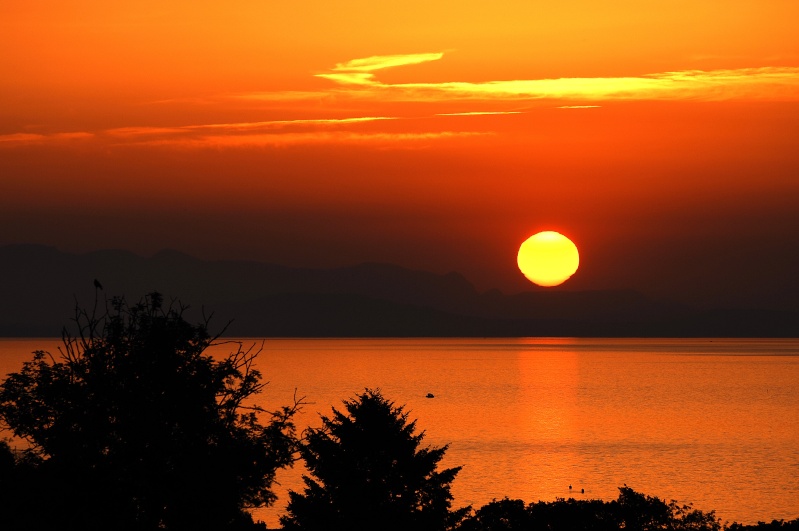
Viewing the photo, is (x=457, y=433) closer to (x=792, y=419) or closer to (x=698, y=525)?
(x=792, y=419)

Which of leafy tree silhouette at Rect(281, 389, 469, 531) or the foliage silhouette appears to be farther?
the foliage silhouette

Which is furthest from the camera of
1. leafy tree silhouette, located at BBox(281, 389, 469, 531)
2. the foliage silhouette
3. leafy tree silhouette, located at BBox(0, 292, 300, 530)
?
the foliage silhouette

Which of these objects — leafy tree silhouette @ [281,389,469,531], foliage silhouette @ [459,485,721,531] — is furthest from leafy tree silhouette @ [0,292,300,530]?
foliage silhouette @ [459,485,721,531]

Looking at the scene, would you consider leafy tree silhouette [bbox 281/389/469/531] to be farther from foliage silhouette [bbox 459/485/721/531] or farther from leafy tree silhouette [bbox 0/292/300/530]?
leafy tree silhouette [bbox 0/292/300/530]

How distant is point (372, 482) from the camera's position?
46.9m

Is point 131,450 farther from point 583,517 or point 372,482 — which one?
point 583,517

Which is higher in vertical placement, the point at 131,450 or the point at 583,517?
the point at 583,517

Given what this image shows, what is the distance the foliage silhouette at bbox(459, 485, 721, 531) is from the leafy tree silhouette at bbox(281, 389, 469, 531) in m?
8.29

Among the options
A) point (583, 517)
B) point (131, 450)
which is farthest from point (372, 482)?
point (131, 450)

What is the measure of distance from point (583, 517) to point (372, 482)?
16329 mm

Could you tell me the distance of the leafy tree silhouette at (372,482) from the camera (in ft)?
151

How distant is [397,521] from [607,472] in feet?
276

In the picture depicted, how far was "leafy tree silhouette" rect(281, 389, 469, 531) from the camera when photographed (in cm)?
4609

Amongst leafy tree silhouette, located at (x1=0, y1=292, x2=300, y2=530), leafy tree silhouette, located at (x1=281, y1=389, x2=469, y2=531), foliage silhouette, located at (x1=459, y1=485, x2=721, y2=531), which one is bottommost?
leafy tree silhouette, located at (x1=0, y1=292, x2=300, y2=530)
